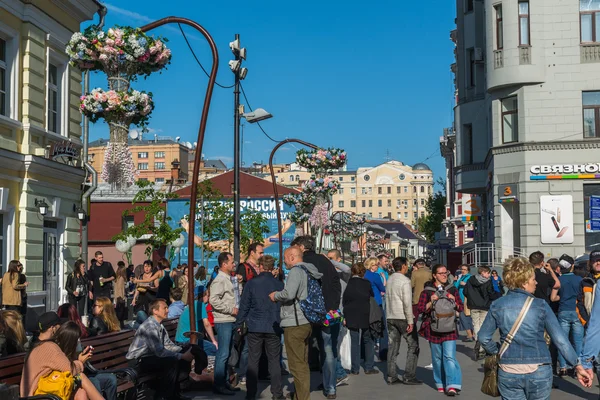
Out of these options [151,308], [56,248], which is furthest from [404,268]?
[56,248]

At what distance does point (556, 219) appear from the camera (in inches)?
1190

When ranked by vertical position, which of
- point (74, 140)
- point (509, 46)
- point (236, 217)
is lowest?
point (236, 217)

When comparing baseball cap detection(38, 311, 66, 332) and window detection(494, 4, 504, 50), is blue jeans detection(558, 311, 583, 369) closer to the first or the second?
baseball cap detection(38, 311, 66, 332)

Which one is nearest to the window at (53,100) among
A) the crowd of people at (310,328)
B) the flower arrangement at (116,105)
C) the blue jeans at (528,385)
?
the crowd of people at (310,328)

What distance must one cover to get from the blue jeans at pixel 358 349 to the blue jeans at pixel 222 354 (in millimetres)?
2526

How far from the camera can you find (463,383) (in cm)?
1269

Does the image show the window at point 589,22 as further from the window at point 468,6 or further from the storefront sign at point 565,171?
the window at point 468,6

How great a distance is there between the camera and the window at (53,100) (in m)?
20.1

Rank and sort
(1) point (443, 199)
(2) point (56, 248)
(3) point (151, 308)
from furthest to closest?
(1) point (443, 199) < (2) point (56, 248) < (3) point (151, 308)

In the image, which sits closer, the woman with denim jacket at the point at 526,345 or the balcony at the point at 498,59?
the woman with denim jacket at the point at 526,345

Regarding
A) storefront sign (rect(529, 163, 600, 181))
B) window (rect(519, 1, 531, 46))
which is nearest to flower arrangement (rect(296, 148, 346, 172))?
storefront sign (rect(529, 163, 600, 181))

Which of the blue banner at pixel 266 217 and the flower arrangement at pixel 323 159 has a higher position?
the flower arrangement at pixel 323 159

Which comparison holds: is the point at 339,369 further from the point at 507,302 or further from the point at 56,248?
the point at 56,248

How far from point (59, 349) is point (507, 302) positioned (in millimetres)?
3857
